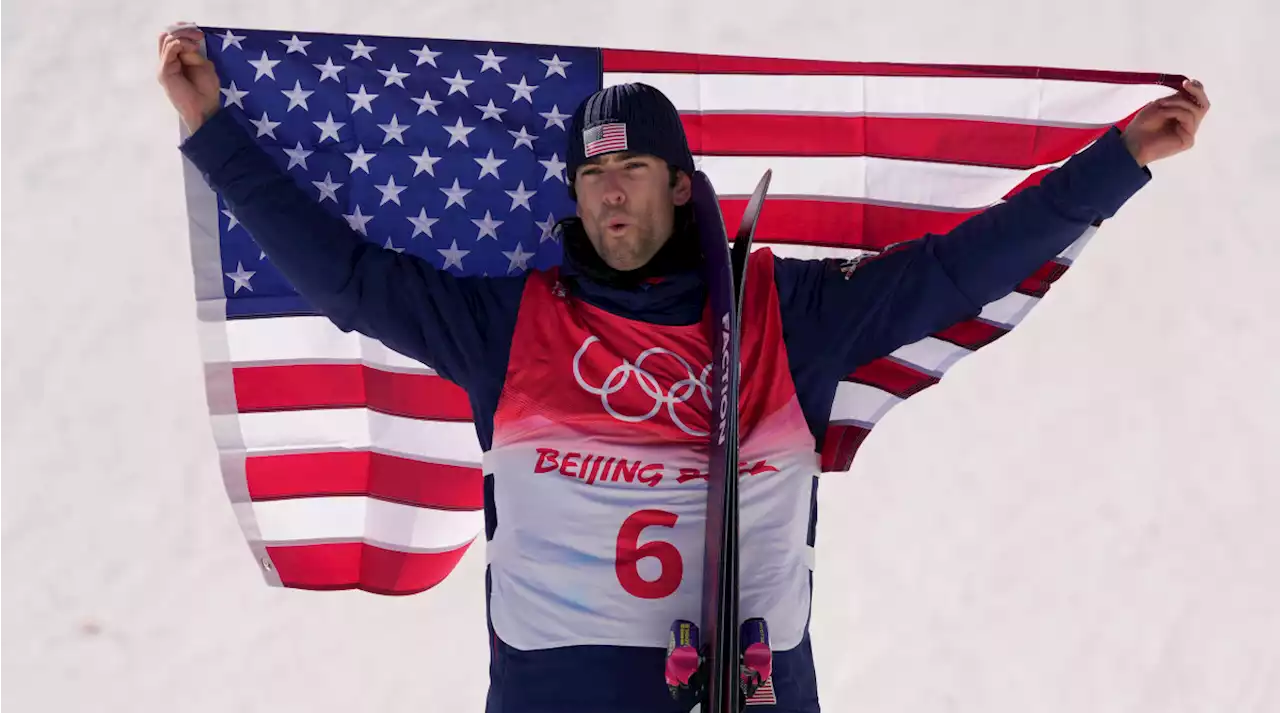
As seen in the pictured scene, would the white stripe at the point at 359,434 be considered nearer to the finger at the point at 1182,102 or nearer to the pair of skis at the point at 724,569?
the pair of skis at the point at 724,569

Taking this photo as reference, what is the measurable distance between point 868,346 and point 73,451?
2074 millimetres

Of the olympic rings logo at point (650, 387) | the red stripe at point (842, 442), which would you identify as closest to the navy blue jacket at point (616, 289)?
the olympic rings logo at point (650, 387)

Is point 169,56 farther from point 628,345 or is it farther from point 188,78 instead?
point 628,345

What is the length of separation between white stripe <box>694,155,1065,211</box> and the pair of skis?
19.6 inches

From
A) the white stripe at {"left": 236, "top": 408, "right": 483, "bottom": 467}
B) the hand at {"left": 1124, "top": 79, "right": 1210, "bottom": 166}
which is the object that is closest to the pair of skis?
the hand at {"left": 1124, "top": 79, "right": 1210, "bottom": 166}

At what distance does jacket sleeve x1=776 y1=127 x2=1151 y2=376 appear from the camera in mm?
2521

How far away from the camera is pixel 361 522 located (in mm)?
3129

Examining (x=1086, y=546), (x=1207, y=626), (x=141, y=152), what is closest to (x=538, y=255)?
(x=141, y=152)

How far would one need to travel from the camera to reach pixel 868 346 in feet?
8.79

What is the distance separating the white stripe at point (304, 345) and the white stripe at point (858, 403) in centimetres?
83

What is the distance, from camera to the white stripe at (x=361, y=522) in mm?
3078

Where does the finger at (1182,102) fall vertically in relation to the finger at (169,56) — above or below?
below

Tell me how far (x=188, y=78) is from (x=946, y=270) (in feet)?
4.61

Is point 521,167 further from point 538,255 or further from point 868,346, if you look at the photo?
point 868,346
